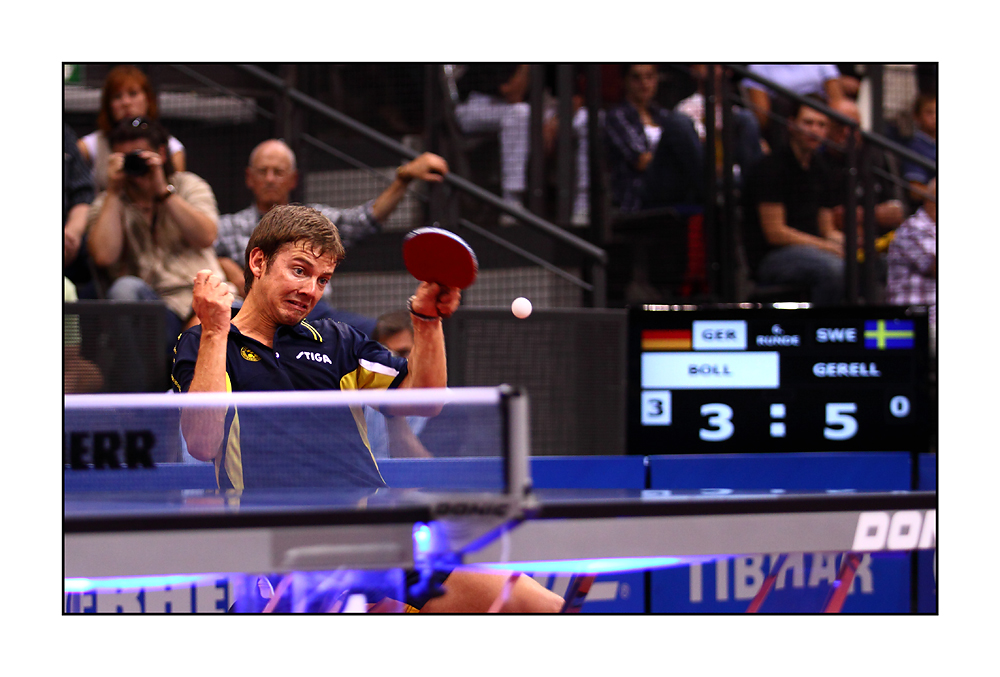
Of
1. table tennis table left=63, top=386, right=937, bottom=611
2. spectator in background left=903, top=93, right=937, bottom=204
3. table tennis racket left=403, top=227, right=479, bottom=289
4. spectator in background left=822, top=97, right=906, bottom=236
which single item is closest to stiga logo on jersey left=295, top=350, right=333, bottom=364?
table tennis table left=63, top=386, right=937, bottom=611

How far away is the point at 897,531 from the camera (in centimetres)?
339

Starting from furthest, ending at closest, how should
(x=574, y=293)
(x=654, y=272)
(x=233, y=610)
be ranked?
(x=654, y=272) < (x=574, y=293) < (x=233, y=610)

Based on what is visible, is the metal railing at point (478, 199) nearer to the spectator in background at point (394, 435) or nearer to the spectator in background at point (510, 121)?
the spectator in background at point (510, 121)

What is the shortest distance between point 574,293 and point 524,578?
2.03 m

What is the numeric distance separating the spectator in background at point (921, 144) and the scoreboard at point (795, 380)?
→ 1.28 metres

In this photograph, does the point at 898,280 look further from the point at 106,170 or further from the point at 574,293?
the point at 106,170

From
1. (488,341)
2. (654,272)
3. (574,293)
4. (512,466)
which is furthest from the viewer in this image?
(654,272)

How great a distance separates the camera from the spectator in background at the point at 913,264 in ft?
15.7

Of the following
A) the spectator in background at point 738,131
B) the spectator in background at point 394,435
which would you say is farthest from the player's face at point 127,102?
the spectator in background at point 738,131

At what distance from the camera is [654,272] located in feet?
16.9

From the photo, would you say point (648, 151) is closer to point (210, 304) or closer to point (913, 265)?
point (913, 265)

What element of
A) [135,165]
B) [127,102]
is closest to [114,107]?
[127,102]

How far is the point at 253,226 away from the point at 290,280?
180 cm

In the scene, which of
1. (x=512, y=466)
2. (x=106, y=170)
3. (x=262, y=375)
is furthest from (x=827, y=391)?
(x=106, y=170)
